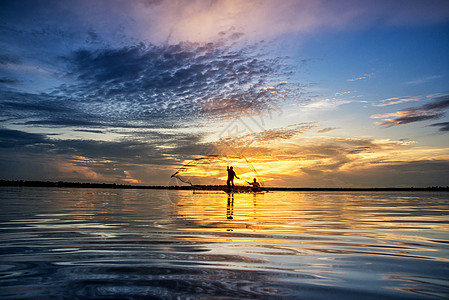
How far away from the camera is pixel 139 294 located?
11.0 ft

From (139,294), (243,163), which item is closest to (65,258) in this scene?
(139,294)

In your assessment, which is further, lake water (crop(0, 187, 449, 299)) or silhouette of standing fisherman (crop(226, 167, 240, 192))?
silhouette of standing fisherman (crop(226, 167, 240, 192))

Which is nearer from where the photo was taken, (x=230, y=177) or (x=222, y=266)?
(x=222, y=266)

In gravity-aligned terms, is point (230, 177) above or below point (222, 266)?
above

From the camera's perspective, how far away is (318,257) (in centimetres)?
557

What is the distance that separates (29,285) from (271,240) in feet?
16.8

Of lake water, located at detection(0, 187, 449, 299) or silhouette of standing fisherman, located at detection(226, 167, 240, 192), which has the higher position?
silhouette of standing fisherman, located at detection(226, 167, 240, 192)

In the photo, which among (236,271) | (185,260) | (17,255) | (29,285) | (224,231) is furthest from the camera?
(224,231)

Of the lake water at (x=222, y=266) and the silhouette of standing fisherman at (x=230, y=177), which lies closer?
the lake water at (x=222, y=266)

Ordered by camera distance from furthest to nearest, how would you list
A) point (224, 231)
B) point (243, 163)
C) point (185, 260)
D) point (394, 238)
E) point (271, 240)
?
point (243, 163), point (224, 231), point (394, 238), point (271, 240), point (185, 260)

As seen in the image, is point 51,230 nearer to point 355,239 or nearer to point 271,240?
point 271,240

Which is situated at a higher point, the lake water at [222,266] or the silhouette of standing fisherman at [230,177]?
the silhouette of standing fisherman at [230,177]

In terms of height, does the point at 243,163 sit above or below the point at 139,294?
above

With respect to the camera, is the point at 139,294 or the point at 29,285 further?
the point at 29,285
